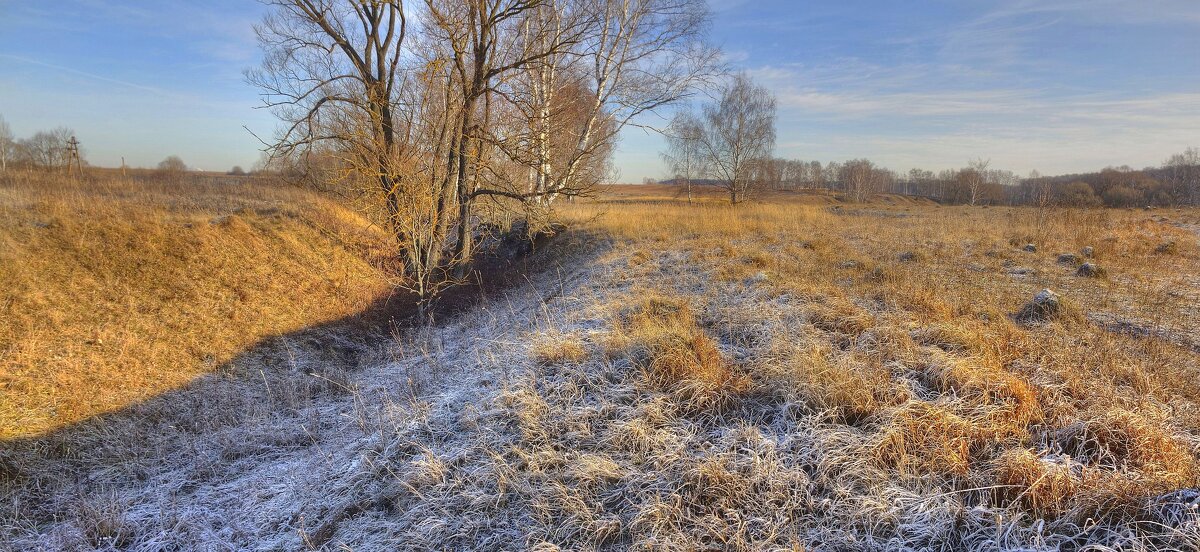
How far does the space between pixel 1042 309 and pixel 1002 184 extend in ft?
207

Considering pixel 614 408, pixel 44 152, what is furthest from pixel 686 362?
pixel 44 152

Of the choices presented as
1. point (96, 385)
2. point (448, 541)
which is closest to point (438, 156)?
point (96, 385)

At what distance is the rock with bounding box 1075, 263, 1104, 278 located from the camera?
7.18 meters

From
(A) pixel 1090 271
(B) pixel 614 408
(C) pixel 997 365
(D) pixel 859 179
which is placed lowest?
(B) pixel 614 408

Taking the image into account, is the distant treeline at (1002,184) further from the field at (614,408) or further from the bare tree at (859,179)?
the field at (614,408)

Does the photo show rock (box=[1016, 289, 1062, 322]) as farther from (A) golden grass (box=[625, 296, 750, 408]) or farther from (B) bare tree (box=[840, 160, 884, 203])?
(B) bare tree (box=[840, 160, 884, 203])

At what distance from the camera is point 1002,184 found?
5241cm

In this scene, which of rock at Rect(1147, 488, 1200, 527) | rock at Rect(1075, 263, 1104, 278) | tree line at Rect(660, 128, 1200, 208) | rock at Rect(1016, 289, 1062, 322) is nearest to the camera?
rock at Rect(1147, 488, 1200, 527)

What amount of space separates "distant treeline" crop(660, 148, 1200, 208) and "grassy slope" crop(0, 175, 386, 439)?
2241 cm

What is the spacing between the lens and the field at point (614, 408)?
257cm

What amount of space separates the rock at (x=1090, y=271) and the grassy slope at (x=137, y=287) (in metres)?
12.5

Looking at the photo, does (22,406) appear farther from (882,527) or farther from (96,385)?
(882,527)

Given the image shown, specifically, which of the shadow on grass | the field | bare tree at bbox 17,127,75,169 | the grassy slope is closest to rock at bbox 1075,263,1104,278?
the field

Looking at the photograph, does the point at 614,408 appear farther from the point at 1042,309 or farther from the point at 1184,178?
the point at 1184,178
